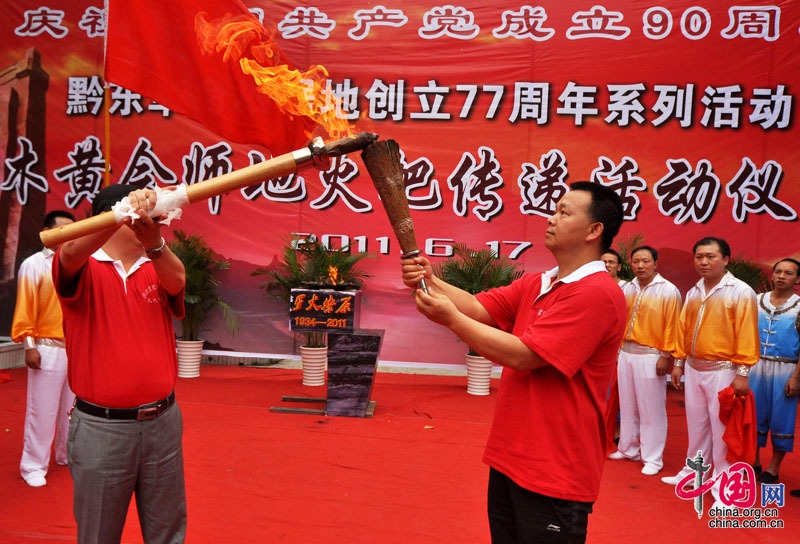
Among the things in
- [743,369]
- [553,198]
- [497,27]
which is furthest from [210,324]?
[743,369]

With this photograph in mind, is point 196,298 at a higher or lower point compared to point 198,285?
lower

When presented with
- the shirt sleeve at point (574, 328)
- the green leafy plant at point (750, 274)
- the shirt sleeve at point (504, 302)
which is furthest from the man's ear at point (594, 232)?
the green leafy plant at point (750, 274)

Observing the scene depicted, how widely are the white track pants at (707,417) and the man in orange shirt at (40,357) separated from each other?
455 cm

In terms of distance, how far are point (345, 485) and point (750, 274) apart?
556 centimetres

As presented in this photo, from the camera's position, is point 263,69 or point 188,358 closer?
point 263,69

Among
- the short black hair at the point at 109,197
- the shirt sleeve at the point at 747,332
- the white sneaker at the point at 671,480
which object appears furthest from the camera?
the white sneaker at the point at 671,480

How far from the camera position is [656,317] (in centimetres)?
512

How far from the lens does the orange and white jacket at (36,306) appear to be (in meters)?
4.32

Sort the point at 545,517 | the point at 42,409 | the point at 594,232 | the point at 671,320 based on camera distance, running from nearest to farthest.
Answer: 1. the point at 545,517
2. the point at 594,232
3. the point at 42,409
4. the point at 671,320

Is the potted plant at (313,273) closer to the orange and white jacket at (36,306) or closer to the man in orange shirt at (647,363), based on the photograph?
the orange and white jacket at (36,306)

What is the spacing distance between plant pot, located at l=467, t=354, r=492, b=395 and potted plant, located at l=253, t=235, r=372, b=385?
5.59 feet

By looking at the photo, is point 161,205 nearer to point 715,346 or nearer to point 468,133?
point 715,346

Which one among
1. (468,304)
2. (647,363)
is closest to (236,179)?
(468,304)

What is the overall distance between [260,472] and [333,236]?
4.22 m
